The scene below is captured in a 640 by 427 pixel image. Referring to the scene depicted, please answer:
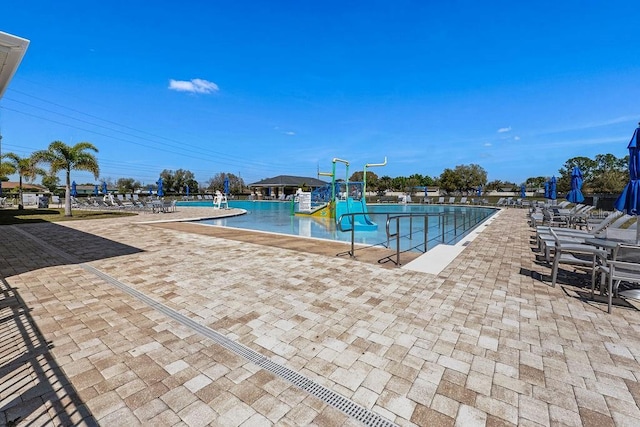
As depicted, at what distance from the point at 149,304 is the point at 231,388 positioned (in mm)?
2074

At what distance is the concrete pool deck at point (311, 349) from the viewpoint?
6.08ft

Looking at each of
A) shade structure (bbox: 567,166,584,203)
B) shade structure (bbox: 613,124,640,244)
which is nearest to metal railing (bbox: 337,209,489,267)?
shade structure (bbox: 613,124,640,244)

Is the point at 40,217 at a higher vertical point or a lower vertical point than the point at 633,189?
lower

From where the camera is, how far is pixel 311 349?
256 cm

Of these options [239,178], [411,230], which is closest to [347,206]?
[411,230]

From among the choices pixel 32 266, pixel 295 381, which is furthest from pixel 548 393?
pixel 32 266

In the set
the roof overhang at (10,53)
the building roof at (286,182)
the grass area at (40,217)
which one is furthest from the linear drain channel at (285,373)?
the building roof at (286,182)

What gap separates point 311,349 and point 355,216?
12.9 metres

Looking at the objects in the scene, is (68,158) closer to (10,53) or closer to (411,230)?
(10,53)

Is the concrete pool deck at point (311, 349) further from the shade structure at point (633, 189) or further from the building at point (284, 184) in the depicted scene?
the building at point (284, 184)

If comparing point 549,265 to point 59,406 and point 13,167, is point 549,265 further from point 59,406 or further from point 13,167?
point 13,167

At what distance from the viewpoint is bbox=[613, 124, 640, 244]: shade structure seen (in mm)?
4000

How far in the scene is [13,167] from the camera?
2138 cm

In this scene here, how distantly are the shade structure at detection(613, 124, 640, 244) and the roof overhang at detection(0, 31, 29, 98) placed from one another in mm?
8868
